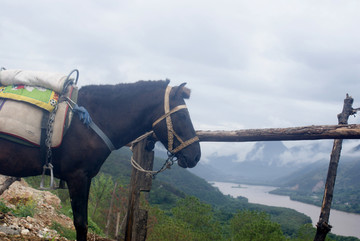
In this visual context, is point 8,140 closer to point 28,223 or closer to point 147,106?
point 147,106

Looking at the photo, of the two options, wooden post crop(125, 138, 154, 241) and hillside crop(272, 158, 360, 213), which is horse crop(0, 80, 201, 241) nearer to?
wooden post crop(125, 138, 154, 241)

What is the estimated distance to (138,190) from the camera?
388cm

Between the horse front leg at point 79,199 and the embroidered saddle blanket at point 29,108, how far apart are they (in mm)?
429

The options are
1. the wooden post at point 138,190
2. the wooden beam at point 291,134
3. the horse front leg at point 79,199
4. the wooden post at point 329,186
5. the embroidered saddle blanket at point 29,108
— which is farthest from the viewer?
the wooden post at point 138,190

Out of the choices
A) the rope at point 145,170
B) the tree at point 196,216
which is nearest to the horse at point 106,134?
the rope at point 145,170

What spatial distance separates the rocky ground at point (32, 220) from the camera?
4.34 meters

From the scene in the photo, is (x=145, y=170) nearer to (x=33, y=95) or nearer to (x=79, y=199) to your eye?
(x=79, y=199)

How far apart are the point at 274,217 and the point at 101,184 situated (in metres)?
66.3

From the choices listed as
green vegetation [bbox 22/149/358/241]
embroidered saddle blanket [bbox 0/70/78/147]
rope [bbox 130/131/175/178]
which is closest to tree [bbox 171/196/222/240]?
green vegetation [bbox 22/149/358/241]

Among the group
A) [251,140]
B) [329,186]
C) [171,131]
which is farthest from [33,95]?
[329,186]

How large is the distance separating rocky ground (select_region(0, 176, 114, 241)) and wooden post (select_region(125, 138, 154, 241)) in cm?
61

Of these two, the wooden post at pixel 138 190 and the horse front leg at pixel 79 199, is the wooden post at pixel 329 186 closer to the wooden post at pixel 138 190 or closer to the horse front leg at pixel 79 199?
the wooden post at pixel 138 190

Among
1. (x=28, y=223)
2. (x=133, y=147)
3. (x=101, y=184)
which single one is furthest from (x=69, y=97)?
(x=101, y=184)

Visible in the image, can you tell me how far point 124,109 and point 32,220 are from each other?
166 inches
